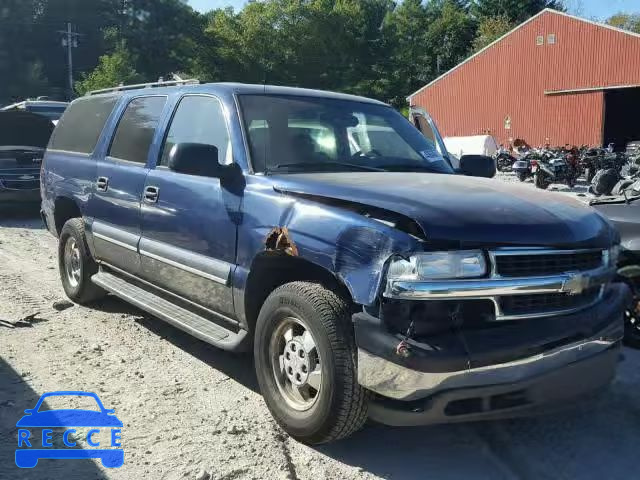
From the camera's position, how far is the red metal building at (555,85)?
91.0ft

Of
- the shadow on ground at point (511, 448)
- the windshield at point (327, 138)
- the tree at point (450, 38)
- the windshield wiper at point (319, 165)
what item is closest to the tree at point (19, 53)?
the tree at point (450, 38)

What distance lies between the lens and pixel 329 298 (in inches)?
125

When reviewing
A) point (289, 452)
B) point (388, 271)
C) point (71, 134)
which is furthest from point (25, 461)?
point (71, 134)

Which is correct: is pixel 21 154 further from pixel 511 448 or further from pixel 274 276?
pixel 511 448

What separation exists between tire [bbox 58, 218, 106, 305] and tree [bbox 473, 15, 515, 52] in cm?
5260

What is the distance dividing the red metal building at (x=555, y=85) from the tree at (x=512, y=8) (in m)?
28.9

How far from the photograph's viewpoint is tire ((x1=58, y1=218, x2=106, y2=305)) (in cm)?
578

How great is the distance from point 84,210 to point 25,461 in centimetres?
290

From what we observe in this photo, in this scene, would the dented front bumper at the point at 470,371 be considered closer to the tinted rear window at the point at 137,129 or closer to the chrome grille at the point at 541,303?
the chrome grille at the point at 541,303

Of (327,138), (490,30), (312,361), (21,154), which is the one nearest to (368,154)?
(327,138)

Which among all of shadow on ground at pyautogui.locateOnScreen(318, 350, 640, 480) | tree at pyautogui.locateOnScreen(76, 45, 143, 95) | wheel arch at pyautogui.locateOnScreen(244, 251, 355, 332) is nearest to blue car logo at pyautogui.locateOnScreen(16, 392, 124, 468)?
wheel arch at pyautogui.locateOnScreen(244, 251, 355, 332)

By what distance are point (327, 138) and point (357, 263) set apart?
150cm

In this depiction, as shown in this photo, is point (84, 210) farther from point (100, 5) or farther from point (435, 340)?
point (100, 5)

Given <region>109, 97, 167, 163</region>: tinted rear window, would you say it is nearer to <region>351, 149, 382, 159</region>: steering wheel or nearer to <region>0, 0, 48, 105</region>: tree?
<region>351, 149, 382, 159</region>: steering wheel
